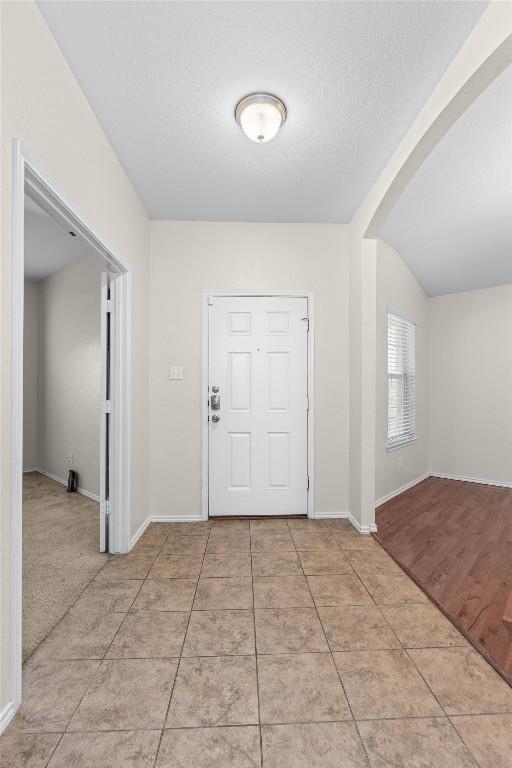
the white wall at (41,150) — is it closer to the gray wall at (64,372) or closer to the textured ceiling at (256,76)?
the textured ceiling at (256,76)

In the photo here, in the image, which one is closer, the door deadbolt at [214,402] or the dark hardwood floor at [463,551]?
the dark hardwood floor at [463,551]

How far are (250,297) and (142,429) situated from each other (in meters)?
1.43

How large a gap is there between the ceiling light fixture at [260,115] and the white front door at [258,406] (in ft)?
4.50

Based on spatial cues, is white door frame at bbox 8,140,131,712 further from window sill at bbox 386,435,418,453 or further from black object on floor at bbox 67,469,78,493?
window sill at bbox 386,435,418,453

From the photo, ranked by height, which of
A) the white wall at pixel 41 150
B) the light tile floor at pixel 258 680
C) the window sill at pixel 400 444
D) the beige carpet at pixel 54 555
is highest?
the white wall at pixel 41 150

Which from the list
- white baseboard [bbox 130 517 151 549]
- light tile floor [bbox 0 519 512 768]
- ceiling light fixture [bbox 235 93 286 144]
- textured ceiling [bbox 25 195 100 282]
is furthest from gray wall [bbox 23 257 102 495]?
ceiling light fixture [bbox 235 93 286 144]

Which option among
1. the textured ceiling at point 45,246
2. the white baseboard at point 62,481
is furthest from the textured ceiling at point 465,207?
the white baseboard at point 62,481

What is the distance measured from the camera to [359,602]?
1962 mm

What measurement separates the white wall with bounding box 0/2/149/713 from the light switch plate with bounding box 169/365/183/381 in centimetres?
97

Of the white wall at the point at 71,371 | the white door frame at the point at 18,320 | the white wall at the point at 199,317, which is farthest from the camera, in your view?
the white wall at the point at 71,371

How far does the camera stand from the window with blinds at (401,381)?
12.9 ft

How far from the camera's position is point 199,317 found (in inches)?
123

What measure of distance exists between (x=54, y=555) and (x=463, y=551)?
2.90 metres

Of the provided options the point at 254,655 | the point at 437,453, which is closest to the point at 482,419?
the point at 437,453
